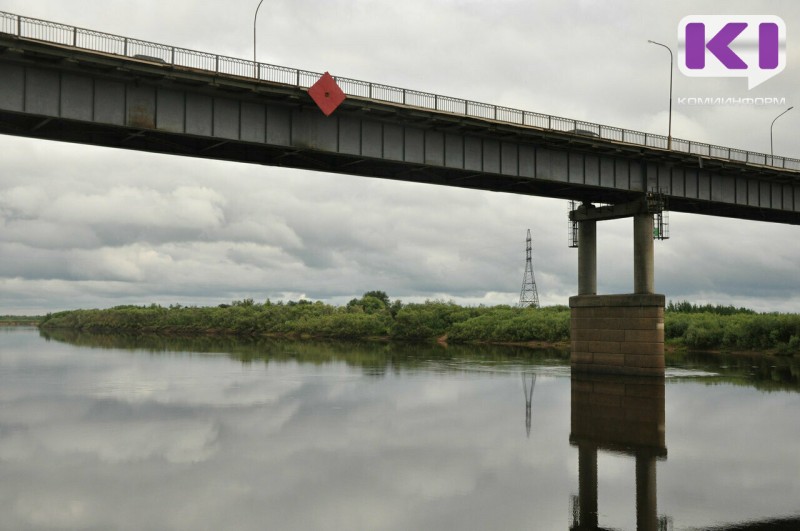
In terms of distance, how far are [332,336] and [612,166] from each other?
9716 cm

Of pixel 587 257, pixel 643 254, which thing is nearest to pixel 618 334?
pixel 643 254

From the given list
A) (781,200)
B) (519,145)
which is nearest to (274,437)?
(519,145)

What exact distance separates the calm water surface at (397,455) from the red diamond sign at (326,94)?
14.5 metres

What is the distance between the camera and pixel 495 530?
16.9 meters

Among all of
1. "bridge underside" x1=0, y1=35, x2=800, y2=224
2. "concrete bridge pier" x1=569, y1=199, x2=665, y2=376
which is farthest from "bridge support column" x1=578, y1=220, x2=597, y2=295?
"bridge underside" x1=0, y1=35, x2=800, y2=224

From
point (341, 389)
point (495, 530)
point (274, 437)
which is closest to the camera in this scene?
point (495, 530)

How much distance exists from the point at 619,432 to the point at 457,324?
95.7 m

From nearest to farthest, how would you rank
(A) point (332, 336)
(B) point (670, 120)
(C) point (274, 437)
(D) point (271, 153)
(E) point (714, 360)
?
(C) point (274, 437) < (D) point (271, 153) < (B) point (670, 120) < (E) point (714, 360) < (A) point (332, 336)

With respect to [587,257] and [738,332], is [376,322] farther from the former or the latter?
[587,257]

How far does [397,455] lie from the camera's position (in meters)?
25.2

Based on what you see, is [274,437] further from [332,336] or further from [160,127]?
[332,336]

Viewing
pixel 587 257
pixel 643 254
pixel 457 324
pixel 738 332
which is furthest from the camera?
pixel 457 324

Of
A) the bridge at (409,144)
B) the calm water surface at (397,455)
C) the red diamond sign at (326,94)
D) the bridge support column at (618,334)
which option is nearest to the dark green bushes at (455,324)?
the bridge at (409,144)

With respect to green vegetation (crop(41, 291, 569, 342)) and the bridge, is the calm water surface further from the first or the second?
green vegetation (crop(41, 291, 569, 342))
